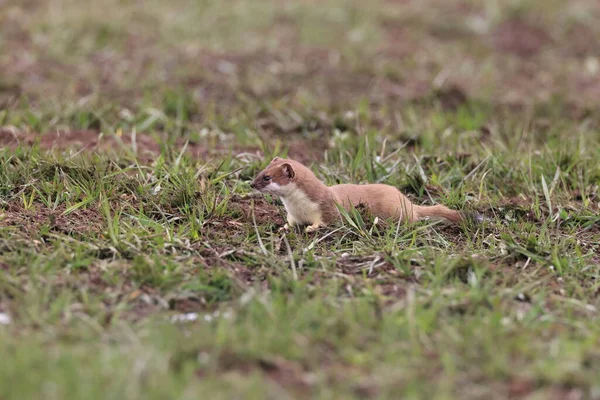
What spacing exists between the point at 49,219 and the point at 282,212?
1.44 metres

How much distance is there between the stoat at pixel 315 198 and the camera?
18.1 ft

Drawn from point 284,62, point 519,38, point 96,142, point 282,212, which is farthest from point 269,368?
point 519,38

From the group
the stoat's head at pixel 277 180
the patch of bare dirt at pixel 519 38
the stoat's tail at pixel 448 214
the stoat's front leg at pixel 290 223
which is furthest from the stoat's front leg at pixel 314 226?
the patch of bare dirt at pixel 519 38

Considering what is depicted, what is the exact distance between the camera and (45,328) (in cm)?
405

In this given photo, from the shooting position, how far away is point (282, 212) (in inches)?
232

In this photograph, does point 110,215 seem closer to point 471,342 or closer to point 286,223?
point 286,223

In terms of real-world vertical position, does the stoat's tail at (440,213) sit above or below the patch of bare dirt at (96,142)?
above

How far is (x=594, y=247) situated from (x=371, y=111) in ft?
10.5

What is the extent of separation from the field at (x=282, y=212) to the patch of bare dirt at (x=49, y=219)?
2 centimetres

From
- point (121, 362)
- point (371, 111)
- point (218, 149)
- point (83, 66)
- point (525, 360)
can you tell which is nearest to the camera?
point (121, 362)

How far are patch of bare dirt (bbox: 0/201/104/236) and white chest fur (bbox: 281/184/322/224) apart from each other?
3.64 feet

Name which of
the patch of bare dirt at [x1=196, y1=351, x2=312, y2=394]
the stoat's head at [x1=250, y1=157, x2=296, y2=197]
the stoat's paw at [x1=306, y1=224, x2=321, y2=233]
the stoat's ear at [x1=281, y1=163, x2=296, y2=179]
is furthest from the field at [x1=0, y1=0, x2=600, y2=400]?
the stoat's ear at [x1=281, y1=163, x2=296, y2=179]

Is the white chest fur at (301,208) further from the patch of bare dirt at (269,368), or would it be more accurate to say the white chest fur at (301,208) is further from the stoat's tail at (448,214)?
the patch of bare dirt at (269,368)

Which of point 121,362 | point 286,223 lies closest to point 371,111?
point 286,223
